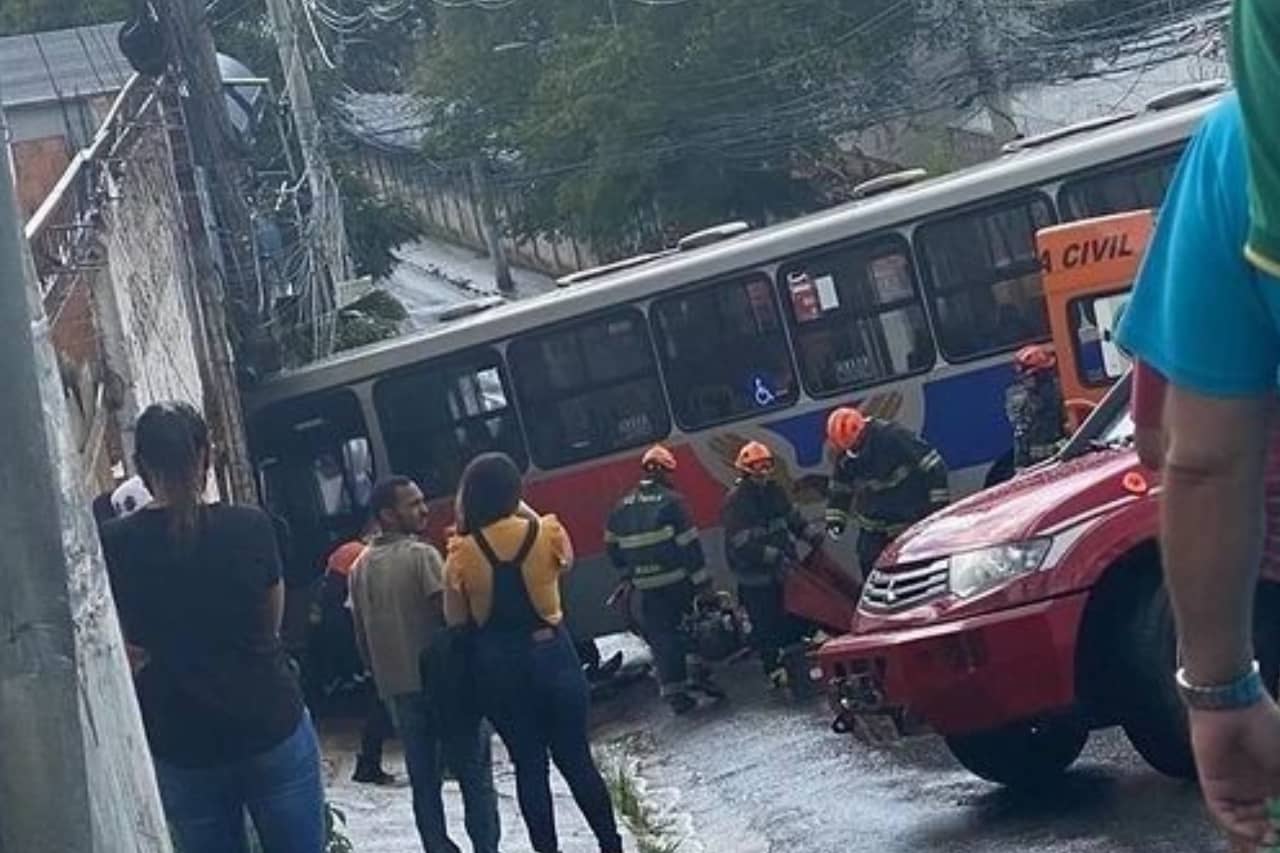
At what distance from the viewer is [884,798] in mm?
11531

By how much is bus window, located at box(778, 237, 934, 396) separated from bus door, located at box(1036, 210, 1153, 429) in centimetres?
193

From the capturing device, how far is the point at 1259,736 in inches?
114

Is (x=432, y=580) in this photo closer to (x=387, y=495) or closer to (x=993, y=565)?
(x=387, y=495)

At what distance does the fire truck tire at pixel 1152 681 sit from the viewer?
9375 millimetres

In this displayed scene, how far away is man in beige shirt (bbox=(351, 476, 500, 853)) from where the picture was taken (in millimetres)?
10211

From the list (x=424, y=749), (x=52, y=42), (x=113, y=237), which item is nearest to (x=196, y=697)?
(x=424, y=749)

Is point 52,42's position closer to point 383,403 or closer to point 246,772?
point 383,403

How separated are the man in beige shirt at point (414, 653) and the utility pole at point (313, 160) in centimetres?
1849

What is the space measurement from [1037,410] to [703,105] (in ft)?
82.4

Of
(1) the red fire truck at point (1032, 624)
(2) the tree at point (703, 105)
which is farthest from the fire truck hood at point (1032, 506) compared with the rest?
(2) the tree at point (703, 105)

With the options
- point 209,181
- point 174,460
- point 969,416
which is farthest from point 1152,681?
point 209,181

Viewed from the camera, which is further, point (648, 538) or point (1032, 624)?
point (648, 538)

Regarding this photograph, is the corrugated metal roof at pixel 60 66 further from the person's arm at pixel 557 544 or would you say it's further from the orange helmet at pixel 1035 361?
the person's arm at pixel 557 544

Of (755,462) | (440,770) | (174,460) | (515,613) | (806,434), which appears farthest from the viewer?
(806,434)
